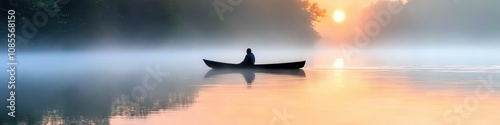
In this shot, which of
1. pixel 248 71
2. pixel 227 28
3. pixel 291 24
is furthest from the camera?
pixel 291 24

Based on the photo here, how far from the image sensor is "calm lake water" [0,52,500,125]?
58.6 ft

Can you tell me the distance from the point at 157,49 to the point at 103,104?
2624 inches

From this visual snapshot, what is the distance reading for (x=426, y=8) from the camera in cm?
16250

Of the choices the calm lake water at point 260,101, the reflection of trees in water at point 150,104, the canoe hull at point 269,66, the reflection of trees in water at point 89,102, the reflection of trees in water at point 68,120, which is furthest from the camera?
the canoe hull at point 269,66

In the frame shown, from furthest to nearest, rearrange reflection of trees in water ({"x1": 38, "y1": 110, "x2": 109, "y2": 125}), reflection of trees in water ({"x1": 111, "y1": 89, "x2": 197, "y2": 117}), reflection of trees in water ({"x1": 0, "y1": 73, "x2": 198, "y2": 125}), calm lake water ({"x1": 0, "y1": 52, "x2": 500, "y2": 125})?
reflection of trees in water ({"x1": 111, "y1": 89, "x2": 197, "y2": 117})
reflection of trees in water ({"x1": 0, "y1": 73, "x2": 198, "y2": 125})
calm lake water ({"x1": 0, "y1": 52, "x2": 500, "y2": 125})
reflection of trees in water ({"x1": 38, "y1": 110, "x2": 109, "y2": 125})

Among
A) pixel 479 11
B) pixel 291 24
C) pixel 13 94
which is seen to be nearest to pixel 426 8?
pixel 479 11

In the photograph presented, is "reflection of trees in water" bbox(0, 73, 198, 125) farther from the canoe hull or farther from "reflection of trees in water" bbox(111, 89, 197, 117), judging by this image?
the canoe hull

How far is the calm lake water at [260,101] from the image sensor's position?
17859 mm

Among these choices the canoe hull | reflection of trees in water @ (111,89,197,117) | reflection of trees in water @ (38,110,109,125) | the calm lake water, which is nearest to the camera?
reflection of trees in water @ (38,110,109,125)

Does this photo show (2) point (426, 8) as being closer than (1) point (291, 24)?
No

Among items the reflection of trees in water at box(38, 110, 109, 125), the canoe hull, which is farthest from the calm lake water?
the canoe hull

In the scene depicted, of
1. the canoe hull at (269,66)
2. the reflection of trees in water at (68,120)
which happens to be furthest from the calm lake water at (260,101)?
the canoe hull at (269,66)

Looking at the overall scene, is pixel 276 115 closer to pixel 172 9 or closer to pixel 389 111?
pixel 389 111

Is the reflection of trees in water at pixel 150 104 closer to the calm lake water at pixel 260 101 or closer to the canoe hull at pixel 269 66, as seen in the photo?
the calm lake water at pixel 260 101
